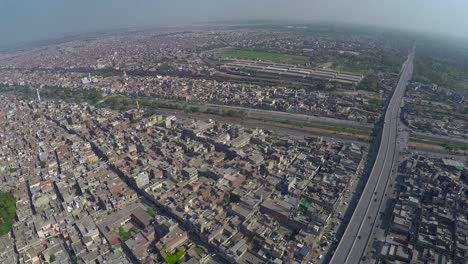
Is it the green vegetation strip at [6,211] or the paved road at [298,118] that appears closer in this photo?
the green vegetation strip at [6,211]

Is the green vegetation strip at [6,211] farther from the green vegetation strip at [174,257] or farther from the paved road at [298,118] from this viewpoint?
the paved road at [298,118]

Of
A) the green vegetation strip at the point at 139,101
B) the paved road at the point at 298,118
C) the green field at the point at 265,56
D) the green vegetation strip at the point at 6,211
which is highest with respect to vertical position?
the green field at the point at 265,56

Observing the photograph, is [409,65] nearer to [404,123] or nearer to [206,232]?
[404,123]

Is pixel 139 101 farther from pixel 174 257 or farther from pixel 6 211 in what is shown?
pixel 174 257

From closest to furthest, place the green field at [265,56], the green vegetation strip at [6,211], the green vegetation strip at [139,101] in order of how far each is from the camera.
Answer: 1. the green vegetation strip at [6,211]
2. the green vegetation strip at [139,101]
3. the green field at [265,56]

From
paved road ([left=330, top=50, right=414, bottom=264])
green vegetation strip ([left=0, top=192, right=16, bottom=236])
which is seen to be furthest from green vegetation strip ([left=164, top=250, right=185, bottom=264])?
green vegetation strip ([left=0, top=192, right=16, bottom=236])

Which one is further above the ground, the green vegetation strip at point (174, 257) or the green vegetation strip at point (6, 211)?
the green vegetation strip at point (6, 211)

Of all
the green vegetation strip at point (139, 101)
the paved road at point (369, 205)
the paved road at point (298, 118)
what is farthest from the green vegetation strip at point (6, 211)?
the paved road at point (298, 118)

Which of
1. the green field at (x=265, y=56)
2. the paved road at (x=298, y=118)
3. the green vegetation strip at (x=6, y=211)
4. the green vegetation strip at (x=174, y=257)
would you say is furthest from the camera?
the green field at (x=265, y=56)
